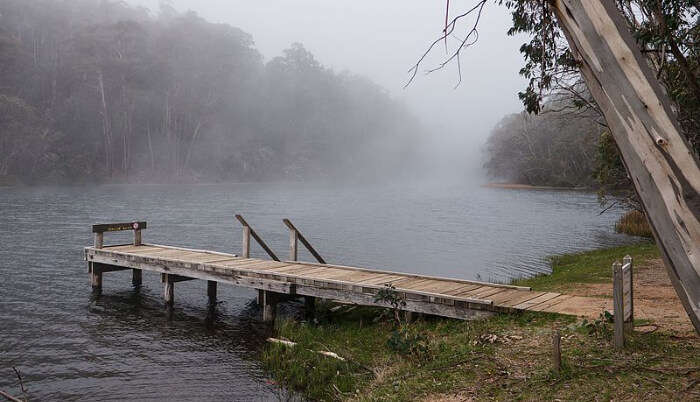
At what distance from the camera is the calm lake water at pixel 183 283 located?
9852mm

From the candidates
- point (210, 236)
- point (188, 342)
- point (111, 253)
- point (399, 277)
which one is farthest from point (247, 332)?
point (210, 236)

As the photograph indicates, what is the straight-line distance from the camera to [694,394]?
218 inches

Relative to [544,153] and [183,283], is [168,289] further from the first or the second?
[544,153]

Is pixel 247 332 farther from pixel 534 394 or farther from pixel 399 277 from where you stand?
pixel 534 394

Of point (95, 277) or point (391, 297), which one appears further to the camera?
point (95, 277)

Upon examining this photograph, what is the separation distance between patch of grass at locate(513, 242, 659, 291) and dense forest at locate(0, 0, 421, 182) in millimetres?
71668

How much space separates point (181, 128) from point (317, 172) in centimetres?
3141

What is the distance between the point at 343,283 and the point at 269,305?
8.70 feet

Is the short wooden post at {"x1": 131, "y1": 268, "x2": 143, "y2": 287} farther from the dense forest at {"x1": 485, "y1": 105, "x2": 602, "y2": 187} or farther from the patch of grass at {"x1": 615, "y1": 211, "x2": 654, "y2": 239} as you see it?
the dense forest at {"x1": 485, "y1": 105, "x2": 602, "y2": 187}

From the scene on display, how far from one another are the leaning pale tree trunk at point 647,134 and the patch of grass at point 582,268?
10869mm

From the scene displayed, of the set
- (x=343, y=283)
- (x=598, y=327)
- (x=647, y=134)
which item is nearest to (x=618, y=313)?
(x=598, y=327)

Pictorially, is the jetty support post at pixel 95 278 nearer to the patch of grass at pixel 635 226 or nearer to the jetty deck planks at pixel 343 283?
the jetty deck planks at pixel 343 283

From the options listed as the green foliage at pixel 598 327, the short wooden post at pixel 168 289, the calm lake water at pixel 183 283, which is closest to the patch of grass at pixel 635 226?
the calm lake water at pixel 183 283

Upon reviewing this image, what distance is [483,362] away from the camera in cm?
741
